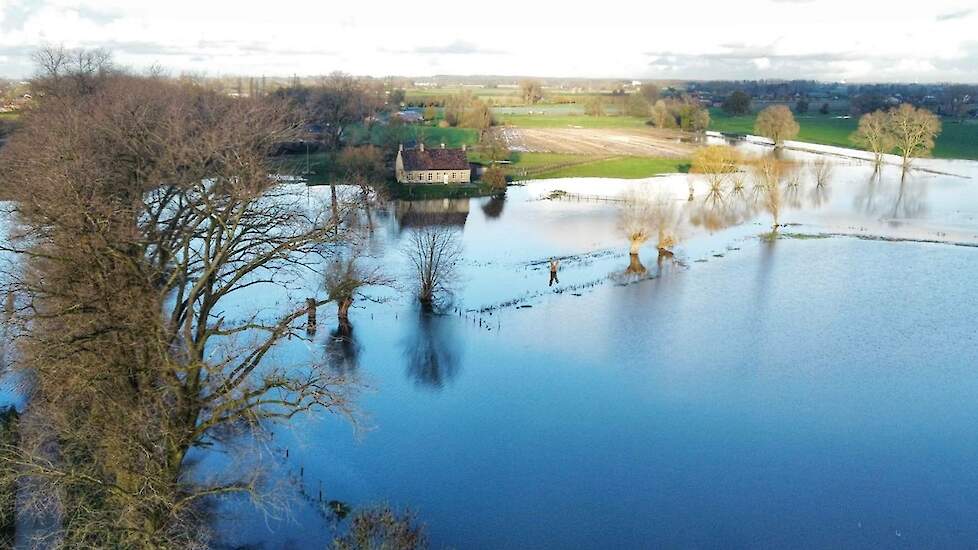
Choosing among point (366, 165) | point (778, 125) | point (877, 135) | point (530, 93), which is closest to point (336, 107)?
point (366, 165)

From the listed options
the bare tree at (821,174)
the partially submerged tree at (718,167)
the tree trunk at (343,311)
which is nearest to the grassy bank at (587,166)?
the partially submerged tree at (718,167)

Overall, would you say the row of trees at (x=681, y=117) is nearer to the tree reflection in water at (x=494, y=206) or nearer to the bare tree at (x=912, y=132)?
the bare tree at (x=912, y=132)

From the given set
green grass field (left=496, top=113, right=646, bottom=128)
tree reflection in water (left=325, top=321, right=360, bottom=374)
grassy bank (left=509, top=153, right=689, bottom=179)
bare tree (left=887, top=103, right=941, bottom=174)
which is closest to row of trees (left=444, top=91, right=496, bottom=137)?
green grass field (left=496, top=113, right=646, bottom=128)

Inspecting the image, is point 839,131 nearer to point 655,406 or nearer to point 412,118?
point 412,118

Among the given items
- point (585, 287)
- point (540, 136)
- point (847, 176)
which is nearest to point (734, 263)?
point (585, 287)

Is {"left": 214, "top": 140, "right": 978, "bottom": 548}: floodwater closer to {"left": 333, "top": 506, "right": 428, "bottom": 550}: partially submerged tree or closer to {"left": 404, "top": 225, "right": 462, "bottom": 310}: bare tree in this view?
{"left": 404, "top": 225, "right": 462, "bottom": 310}: bare tree

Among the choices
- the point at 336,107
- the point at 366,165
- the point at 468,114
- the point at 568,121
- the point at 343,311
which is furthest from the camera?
the point at 568,121
